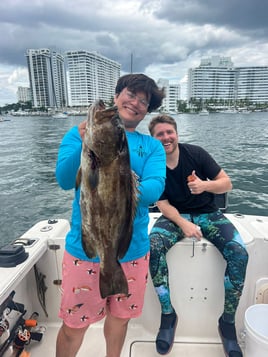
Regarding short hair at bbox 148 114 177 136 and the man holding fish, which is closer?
the man holding fish

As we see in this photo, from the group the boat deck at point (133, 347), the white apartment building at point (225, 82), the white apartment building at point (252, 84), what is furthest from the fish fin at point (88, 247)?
the white apartment building at point (252, 84)

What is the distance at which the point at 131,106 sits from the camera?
6.70 ft

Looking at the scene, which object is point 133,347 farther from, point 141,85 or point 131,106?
point 141,85

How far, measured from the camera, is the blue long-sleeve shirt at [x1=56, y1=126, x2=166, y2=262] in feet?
5.78

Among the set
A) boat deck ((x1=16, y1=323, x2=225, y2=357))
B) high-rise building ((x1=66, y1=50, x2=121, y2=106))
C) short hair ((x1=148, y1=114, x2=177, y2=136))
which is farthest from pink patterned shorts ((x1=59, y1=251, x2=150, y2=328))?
high-rise building ((x1=66, y1=50, x2=121, y2=106))

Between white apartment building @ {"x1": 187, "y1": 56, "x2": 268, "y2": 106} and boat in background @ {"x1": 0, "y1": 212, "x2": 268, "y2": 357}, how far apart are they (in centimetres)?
12593

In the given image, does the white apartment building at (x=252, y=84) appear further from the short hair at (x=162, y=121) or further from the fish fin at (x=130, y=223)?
the fish fin at (x=130, y=223)

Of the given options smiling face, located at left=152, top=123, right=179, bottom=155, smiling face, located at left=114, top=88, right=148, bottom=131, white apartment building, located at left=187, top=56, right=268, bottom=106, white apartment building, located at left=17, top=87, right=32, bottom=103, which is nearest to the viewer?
smiling face, located at left=114, top=88, right=148, bottom=131

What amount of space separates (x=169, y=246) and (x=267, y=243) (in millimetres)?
1048

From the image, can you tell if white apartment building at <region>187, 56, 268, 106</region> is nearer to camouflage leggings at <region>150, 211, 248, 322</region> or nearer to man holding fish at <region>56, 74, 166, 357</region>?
camouflage leggings at <region>150, 211, 248, 322</region>

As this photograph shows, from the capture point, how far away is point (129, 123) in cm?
208

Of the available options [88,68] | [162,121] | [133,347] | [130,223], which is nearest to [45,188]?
[88,68]

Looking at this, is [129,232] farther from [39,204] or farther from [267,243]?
[39,204]

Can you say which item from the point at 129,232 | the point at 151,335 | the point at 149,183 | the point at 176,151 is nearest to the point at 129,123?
the point at 149,183
